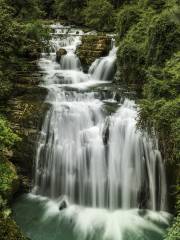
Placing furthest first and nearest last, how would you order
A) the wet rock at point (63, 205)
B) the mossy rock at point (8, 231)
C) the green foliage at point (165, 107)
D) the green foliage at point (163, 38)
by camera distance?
the green foliage at point (163, 38)
the wet rock at point (63, 205)
the green foliage at point (165, 107)
the mossy rock at point (8, 231)

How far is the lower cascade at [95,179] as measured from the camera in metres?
10.1

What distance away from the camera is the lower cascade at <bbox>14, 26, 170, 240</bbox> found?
10.1 meters

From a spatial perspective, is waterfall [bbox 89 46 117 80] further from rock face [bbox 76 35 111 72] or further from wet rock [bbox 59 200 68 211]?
wet rock [bbox 59 200 68 211]

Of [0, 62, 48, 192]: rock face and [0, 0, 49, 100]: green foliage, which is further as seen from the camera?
[0, 0, 49, 100]: green foliage

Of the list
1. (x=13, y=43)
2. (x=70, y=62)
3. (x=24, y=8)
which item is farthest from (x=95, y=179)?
(x=24, y=8)

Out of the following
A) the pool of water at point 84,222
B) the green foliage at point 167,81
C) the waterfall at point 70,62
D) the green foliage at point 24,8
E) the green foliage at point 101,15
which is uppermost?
the green foliage at point 101,15

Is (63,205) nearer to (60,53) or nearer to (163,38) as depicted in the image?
(163,38)

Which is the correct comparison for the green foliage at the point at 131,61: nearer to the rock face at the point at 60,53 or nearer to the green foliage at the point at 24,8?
the rock face at the point at 60,53

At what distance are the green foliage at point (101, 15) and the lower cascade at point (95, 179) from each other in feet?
43.3

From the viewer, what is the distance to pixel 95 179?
11.7 m

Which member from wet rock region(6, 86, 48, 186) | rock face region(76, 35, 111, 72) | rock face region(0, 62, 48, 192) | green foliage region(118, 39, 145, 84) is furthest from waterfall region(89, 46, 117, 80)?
wet rock region(6, 86, 48, 186)

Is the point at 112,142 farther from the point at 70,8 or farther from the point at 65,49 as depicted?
the point at 70,8

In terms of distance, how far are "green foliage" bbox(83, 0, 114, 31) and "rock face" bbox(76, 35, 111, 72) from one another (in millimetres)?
5554

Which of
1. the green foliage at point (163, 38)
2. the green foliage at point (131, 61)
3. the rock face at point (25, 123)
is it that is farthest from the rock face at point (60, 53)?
the green foliage at point (163, 38)
